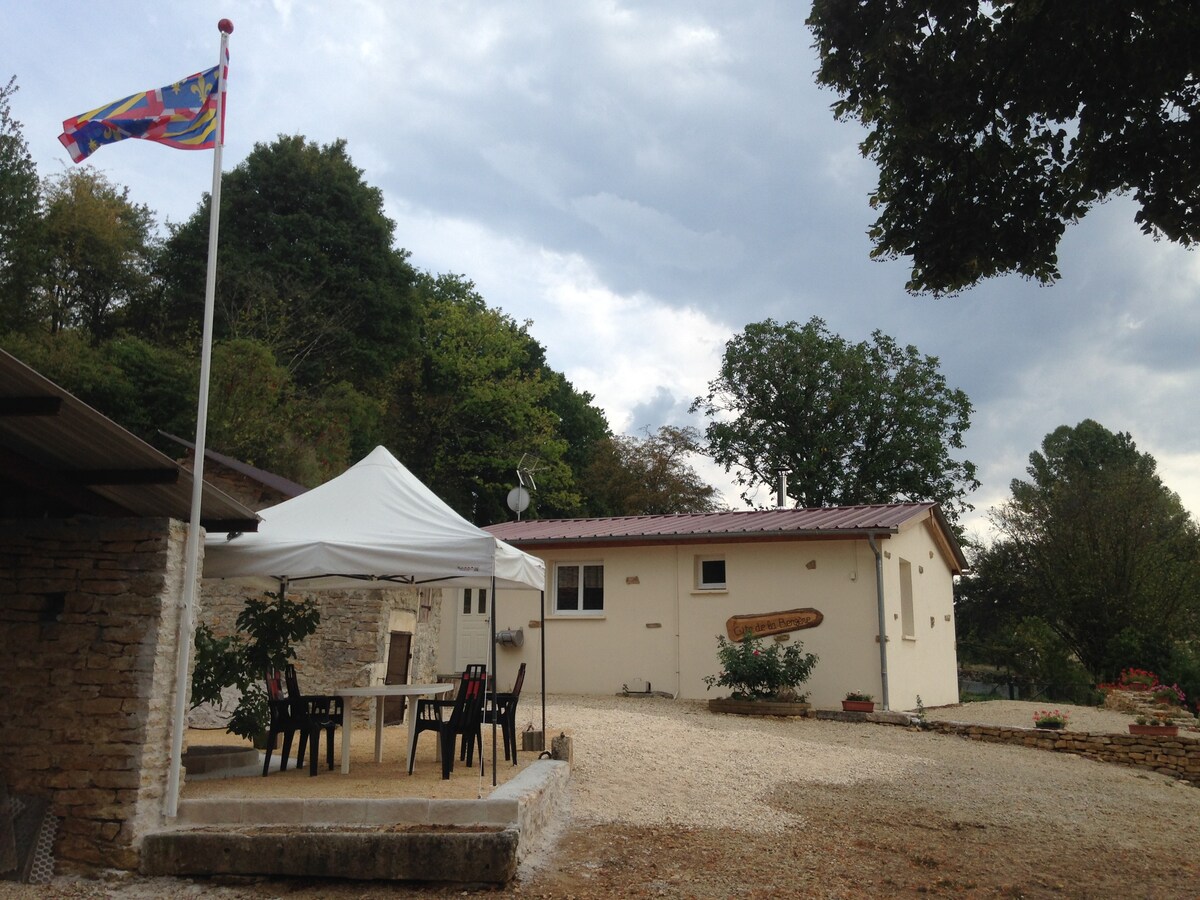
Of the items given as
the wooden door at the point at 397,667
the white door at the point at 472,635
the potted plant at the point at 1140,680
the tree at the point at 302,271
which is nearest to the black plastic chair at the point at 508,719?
the wooden door at the point at 397,667

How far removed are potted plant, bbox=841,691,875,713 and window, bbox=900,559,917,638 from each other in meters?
2.68

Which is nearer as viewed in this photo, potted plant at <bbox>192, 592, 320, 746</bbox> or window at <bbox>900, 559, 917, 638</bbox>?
potted plant at <bbox>192, 592, 320, 746</bbox>

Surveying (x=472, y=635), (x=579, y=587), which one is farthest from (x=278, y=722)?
(x=472, y=635)

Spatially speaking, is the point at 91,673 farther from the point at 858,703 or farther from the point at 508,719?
the point at 858,703

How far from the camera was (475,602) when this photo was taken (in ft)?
58.1

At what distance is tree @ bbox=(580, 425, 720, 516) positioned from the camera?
3234 cm

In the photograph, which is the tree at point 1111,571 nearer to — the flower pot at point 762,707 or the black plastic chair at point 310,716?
the flower pot at point 762,707

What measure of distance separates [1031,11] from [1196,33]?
1067 mm

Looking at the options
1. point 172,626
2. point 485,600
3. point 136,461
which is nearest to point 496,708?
point 172,626

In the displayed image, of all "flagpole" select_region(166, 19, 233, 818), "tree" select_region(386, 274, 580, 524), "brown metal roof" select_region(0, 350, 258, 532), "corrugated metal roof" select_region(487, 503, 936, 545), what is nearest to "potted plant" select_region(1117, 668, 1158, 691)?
"corrugated metal roof" select_region(487, 503, 936, 545)

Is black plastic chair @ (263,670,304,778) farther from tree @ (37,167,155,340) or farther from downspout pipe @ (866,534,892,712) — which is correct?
tree @ (37,167,155,340)

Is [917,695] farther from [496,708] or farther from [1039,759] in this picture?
[496,708]

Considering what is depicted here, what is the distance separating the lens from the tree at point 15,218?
21766mm

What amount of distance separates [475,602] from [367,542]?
10.8 metres
